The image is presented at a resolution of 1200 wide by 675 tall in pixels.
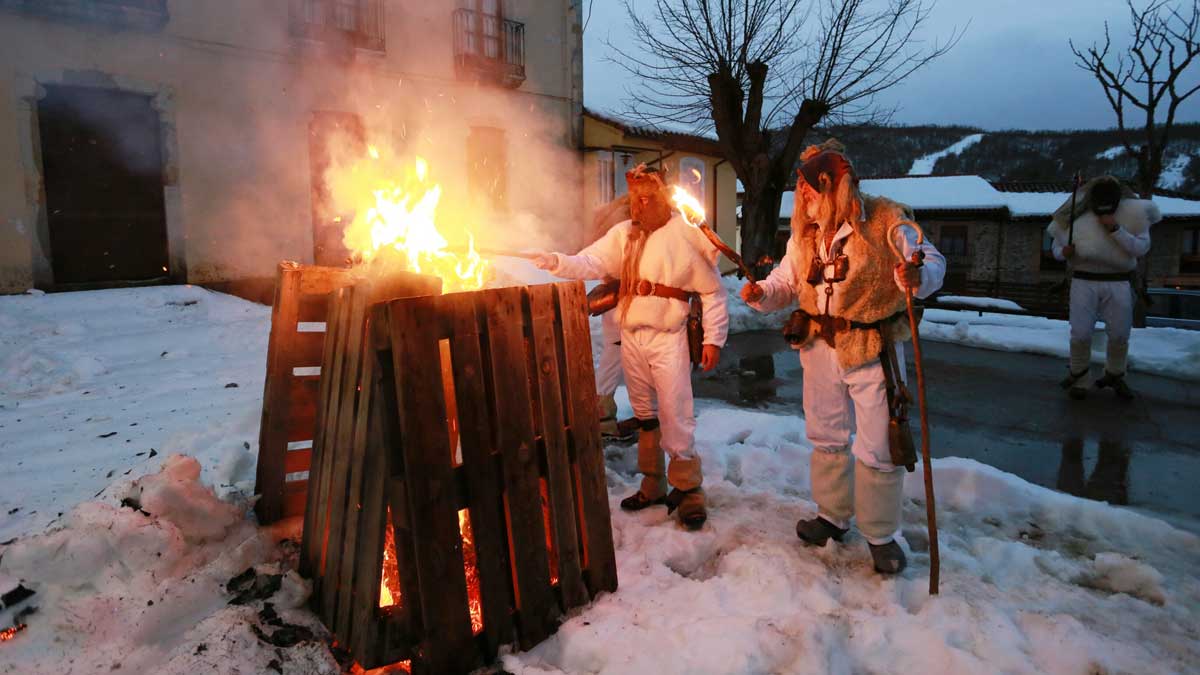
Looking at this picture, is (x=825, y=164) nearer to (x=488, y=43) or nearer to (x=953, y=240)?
(x=488, y=43)

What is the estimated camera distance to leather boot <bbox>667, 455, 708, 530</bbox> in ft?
12.7

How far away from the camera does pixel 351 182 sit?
15.2 m

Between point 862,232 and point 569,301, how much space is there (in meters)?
1.56

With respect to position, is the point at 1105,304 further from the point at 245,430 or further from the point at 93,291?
the point at 93,291

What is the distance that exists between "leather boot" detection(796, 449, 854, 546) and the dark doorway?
39.9ft

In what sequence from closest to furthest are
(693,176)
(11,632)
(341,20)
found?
(11,632) < (341,20) < (693,176)

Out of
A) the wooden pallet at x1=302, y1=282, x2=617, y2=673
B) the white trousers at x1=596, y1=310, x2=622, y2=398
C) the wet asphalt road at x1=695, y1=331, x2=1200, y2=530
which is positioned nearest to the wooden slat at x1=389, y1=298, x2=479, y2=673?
the wooden pallet at x1=302, y1=282, x2=617, y2=673

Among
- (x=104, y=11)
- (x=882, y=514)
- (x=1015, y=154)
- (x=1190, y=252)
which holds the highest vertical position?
(x=1015, y=154)

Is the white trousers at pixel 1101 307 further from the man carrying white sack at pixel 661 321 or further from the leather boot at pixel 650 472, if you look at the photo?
the leather boot at pixel 650 472

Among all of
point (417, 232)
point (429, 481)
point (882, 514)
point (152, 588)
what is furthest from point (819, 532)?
point (152, 588)

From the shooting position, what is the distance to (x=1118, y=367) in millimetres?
7176

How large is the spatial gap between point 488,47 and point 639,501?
14.4 metres

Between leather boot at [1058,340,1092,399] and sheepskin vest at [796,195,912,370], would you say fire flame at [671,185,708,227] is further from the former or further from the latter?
leather boot at [1058,340,1092,399]

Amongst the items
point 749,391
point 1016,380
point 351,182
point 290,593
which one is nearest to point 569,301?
point 290,593
